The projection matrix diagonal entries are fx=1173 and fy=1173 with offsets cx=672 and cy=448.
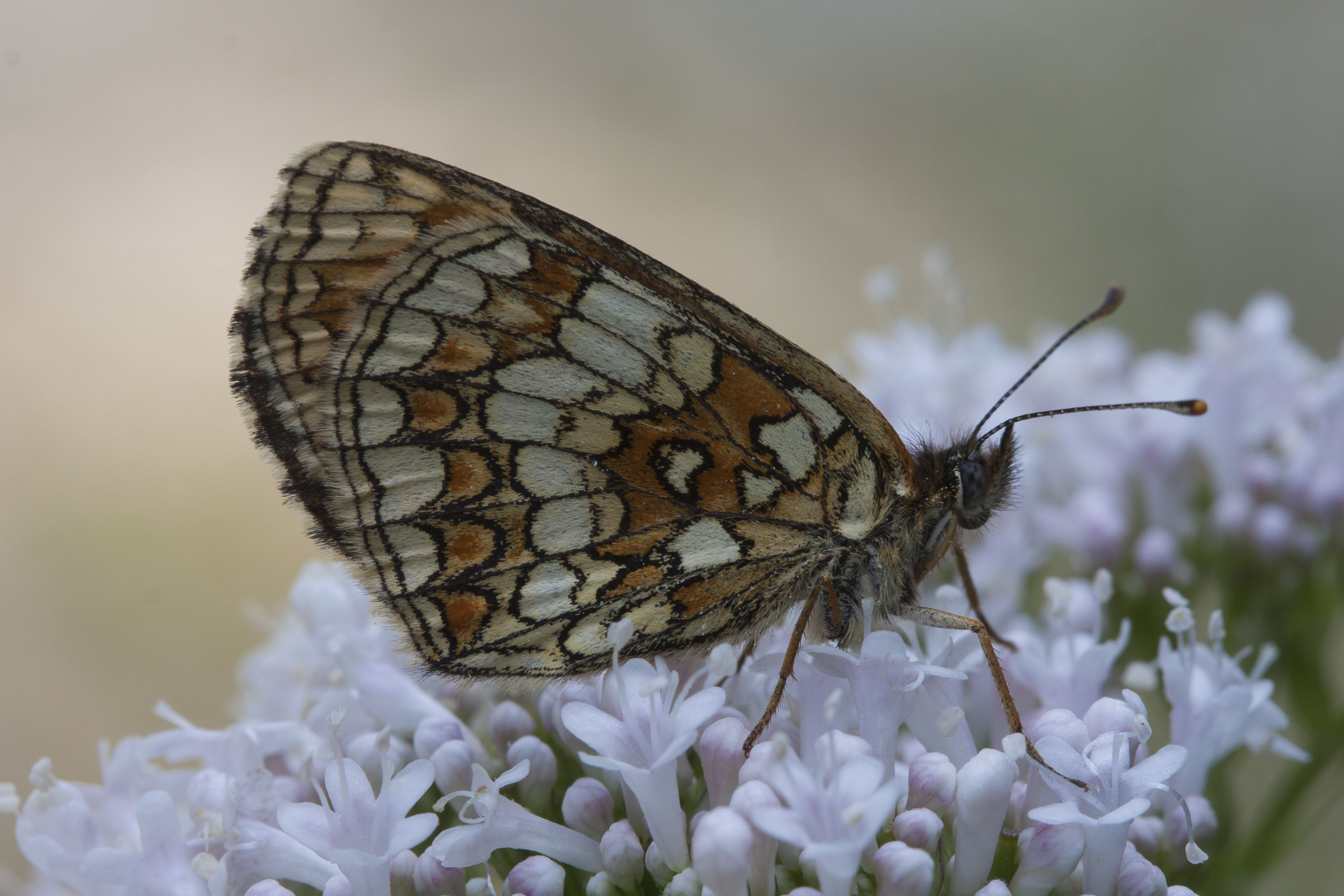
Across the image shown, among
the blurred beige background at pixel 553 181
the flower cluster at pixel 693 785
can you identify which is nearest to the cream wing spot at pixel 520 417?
the flower cluster at pixel 693 785

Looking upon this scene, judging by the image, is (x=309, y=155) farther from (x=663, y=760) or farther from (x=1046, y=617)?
(x=1046, y=617)

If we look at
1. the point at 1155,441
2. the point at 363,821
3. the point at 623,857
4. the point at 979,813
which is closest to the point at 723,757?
the point at 623,857

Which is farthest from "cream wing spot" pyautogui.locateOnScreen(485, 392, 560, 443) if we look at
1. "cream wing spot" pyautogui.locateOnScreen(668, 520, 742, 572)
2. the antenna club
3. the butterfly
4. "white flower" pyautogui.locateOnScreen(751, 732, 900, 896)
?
the antenna club

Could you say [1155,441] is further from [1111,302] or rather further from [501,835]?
[501,835]

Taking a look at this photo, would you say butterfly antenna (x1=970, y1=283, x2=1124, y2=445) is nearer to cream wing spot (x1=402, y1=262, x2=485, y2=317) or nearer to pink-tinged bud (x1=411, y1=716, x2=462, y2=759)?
cream wing spot (x1=402, y1=262, x2=485, y2=317)

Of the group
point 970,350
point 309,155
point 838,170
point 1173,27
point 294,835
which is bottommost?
point 294,835

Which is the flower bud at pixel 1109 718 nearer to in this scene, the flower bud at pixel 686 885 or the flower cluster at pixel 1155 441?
the flower bud at pixel 686 885

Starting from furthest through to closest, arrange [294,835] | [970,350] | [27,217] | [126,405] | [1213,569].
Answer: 1. [27,217]
2. [126,405]
3. [970,350]
4. [1213,569]
5. [294,835]

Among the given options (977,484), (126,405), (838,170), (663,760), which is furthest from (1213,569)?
(838,170)
